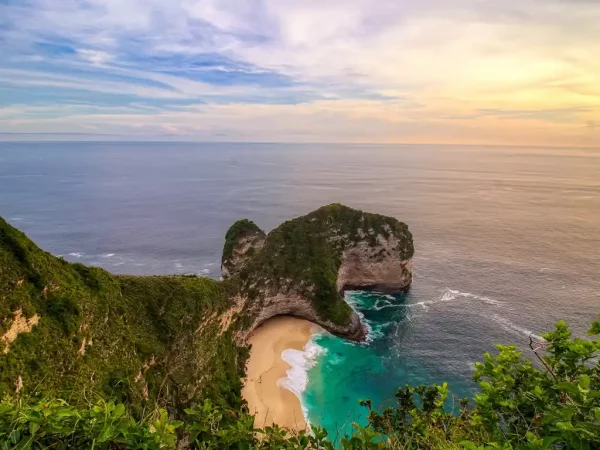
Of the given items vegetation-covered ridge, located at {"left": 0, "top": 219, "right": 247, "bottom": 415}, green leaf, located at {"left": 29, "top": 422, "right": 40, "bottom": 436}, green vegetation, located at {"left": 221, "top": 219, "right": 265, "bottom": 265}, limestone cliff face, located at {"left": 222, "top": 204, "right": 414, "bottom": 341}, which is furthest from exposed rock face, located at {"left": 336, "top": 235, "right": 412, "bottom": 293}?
green leaf, located at {"left": 29, "top": 422, "right": 40, "bottom": 436}

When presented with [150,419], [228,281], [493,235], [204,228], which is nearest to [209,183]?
[204,228]

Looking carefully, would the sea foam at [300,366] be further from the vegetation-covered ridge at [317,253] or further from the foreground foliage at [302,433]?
the foreground foliage at [302,433]

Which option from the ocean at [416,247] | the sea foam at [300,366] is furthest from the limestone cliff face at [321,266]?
the sea foam at [300,366]

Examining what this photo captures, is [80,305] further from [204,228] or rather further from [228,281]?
[204,228]

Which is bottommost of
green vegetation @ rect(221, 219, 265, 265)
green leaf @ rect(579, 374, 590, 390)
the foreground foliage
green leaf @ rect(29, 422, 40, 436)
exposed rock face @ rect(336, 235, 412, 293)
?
exposed rock face @ rect(336, 235, 412, 293)

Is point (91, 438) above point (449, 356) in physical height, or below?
above

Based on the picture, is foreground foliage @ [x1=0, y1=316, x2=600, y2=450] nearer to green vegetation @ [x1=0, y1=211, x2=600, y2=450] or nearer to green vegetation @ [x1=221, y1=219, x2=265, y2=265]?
green vegetation @ [x1=0, y1=211, x2=600, y2=450]
